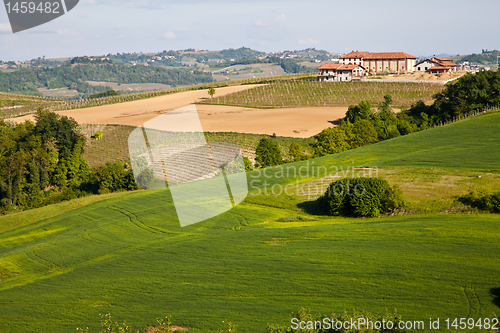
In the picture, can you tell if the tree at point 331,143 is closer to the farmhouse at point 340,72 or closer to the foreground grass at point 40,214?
the foreground grass at point 40,214

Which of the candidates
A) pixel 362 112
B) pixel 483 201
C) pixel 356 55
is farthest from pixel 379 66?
pixel 483 201

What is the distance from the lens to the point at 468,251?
825 inches

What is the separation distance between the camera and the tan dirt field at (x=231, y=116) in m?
87.2

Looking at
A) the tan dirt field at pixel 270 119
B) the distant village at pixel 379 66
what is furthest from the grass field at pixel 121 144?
the distant village at pixel 379 66

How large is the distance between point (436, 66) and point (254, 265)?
152 meters

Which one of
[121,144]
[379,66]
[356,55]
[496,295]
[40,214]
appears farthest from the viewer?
[356,55]

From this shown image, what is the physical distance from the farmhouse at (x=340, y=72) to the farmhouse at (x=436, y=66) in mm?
26477

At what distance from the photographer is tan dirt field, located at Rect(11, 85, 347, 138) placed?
3435 inches

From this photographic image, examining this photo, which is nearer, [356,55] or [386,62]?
[386,62]

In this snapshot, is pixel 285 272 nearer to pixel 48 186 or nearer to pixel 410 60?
pixel 48 186

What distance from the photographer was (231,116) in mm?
101000

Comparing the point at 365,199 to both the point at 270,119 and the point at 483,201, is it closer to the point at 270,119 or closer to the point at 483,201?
the point at 483,201

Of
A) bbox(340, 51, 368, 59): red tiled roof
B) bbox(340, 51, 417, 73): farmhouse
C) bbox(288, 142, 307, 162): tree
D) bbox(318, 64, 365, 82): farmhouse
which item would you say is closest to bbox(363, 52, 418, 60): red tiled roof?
bbox(340, 51, 417, 73): farmhouse

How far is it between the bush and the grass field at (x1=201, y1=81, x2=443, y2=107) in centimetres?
8037
